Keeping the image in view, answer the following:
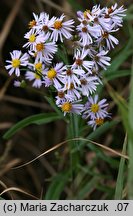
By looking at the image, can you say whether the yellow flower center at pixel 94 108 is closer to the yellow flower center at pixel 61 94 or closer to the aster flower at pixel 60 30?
the yellow flower center at pixel 61 94

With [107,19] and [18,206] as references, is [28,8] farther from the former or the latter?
[18,206]

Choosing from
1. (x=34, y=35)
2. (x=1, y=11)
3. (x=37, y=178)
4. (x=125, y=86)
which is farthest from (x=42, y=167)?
(x=34, y=35)

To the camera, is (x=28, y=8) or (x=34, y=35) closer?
(x=34, y=35)

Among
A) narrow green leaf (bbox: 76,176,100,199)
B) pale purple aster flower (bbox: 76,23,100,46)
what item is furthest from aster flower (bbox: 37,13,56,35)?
narrow green leaf (bbox: 76,176,100,199)

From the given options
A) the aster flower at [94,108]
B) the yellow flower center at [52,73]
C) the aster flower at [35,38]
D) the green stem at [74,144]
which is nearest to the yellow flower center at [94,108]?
the aster flower at [94,108]

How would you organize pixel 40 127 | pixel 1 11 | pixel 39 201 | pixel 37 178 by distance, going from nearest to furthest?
1. pixel 39 201
2. pixel 37 178
3. pixel 40 127
4. pixel 1 11

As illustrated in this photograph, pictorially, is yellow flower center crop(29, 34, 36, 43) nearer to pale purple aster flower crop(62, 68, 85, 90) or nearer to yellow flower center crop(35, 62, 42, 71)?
yellow flower center crop(35, 62, 42, 71)

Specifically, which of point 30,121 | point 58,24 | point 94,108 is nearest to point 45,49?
point 58,24

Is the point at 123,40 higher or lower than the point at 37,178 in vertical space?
higher
